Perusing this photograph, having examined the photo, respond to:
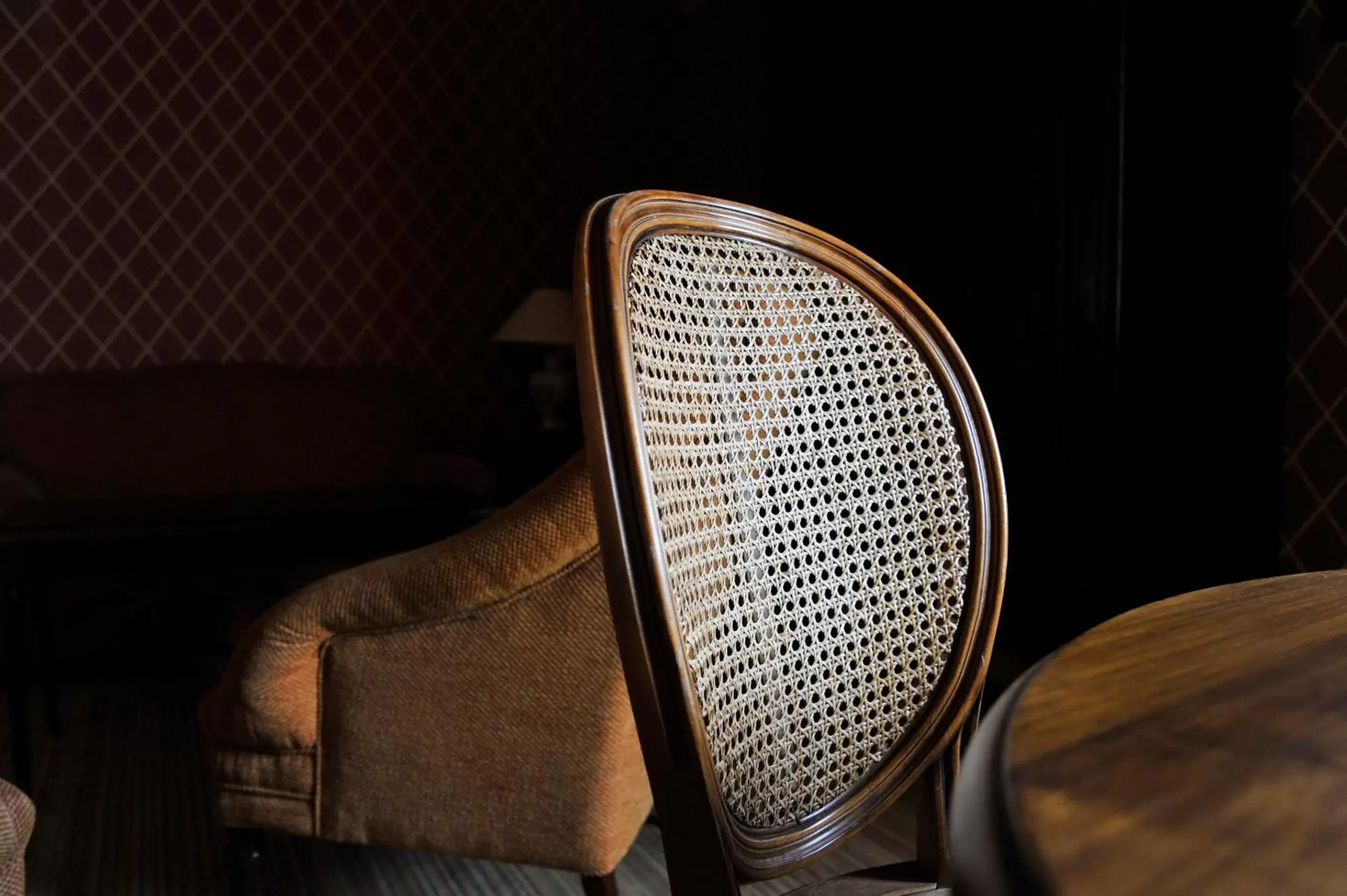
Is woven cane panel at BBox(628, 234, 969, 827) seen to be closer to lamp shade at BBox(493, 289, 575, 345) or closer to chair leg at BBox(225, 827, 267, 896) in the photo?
chair leg at BBox(225, 827, 267, 896)

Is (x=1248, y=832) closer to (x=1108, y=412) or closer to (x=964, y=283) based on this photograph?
(x=1108, y=412)

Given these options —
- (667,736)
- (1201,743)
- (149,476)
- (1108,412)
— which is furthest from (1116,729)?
(149,476)

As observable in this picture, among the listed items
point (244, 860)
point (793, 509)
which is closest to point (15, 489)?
point (244, 860)

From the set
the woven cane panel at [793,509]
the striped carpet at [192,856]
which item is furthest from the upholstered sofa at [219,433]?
the woven cane panel at [793,509]

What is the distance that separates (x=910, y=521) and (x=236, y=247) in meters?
3.41

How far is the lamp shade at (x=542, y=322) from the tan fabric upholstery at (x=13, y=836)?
2466 mm

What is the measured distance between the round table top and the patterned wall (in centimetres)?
191

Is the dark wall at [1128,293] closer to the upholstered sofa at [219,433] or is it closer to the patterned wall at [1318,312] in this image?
the patterned wall at [1318,312]

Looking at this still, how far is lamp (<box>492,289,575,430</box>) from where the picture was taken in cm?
357

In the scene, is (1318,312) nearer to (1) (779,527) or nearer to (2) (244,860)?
(1) (779,527)

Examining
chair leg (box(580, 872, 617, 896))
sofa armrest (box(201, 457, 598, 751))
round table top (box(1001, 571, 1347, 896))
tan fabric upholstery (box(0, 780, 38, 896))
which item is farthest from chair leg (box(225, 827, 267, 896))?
round table top (box(1001, 571, 1347, 896))

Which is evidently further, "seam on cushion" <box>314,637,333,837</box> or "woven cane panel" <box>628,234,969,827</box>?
"seam on cushion" <box>314,637,333,837</box>

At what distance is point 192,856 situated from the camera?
1.81 metres

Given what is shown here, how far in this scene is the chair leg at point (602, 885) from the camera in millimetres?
1410
